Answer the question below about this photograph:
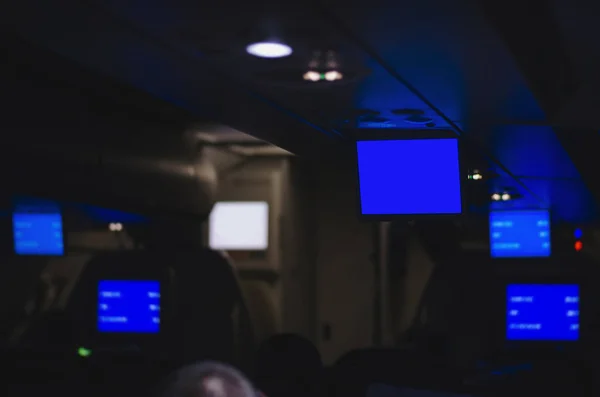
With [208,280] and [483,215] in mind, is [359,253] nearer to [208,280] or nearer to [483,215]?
[483,215]

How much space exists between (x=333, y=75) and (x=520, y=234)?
5.79 metres

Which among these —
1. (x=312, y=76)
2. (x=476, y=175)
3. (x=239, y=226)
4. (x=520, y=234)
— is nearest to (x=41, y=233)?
(x=239, y=226)

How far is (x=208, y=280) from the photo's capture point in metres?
6.28

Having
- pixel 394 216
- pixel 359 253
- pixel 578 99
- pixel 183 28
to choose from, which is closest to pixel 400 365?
pixel 394 216

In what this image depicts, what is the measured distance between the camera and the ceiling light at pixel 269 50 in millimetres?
2395

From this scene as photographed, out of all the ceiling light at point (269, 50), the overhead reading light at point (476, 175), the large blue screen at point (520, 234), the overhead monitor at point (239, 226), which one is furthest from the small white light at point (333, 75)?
the large blue screen at point (520, 234)

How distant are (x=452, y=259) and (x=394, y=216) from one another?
2661 millimetres

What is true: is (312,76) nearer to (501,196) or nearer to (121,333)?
(121,333)

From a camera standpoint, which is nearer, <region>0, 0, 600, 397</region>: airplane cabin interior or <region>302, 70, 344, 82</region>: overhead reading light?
<region>0, 0, 600, 397</region>: airplane cabin interior

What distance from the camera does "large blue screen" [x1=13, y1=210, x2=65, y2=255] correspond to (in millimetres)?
7117

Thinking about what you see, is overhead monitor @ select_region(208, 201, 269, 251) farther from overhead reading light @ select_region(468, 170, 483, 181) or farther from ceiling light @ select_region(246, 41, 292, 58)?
ceiling light @ select_region(246, 41, 292, 58)

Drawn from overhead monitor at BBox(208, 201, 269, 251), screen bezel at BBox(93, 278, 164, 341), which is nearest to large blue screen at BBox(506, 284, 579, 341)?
overhead monitor at BBox(208, 201, 269, 251)

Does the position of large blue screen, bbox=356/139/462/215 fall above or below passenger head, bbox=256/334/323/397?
above

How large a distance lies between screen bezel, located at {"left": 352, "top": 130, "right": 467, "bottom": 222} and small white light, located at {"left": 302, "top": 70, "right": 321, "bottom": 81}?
1.37 meters
